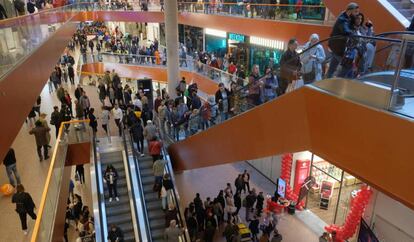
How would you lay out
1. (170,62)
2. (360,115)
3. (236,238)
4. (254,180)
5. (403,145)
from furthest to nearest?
(170,62), (254,180), (236,238), (360,115), (403,145)

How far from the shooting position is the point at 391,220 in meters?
10.1

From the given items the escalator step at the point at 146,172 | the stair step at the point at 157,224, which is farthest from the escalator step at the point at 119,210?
the escalator step at the point at 146,172

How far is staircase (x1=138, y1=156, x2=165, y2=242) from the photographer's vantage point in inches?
432

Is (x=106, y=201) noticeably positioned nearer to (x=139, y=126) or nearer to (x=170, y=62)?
(x=139, y=126)

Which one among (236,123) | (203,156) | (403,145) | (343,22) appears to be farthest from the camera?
(203,156)

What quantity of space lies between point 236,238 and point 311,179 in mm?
5003

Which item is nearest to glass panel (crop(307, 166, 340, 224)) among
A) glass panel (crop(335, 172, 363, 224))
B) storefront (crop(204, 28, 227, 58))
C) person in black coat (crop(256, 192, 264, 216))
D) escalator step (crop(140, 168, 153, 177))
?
glass panel (crop(335, 172, 363, 224))

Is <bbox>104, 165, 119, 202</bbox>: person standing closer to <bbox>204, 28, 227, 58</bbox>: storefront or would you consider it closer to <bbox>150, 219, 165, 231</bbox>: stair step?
<bbox>150, 219, 165, 231</bbox>: stair step

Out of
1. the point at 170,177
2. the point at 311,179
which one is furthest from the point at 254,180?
the point at 170,177

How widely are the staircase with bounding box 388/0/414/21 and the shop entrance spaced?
562cm

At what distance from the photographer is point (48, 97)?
18.3 metres

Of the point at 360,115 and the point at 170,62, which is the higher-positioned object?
the point at 360,115

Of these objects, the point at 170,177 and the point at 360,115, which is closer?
the point at 360,115

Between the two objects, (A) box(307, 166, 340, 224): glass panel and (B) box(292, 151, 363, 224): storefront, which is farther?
(A) box(307, 166, 340, 224): glass panel
